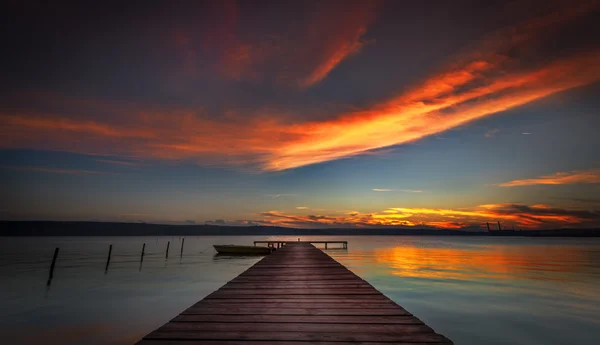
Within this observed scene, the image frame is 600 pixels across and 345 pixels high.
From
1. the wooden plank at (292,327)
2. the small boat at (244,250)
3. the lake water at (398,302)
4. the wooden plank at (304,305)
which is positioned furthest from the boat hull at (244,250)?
the wooden plank at (292,327)

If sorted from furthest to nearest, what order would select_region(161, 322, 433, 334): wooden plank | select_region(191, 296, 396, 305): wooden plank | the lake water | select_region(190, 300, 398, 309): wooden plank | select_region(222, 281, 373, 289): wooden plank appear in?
the lake water < select_region(222, 281, 373, 289): wooden plank < select_region(191, 296, 396, 305): wooden plank < select_region(190, 300, 398, 309): wooden plank < select_region(161, 322, 433, 334): wooden plank

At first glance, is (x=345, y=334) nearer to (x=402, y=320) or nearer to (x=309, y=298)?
(x=402, y=320)

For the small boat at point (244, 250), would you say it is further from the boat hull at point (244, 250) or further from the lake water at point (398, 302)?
the lake water at point (398, 302)

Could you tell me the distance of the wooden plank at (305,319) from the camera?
495 centimetres

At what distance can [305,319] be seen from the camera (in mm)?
5117

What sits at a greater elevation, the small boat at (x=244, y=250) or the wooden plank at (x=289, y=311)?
the wooden plank at (x=289, y=311)

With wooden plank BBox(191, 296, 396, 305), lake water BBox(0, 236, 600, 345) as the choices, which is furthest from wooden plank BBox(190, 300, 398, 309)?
lake water BBox(0, 236, 600, 345)

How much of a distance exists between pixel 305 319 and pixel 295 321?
195 mm

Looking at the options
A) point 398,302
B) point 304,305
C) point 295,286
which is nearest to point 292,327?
point 304,305

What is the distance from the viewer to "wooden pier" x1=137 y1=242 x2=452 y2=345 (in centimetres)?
414

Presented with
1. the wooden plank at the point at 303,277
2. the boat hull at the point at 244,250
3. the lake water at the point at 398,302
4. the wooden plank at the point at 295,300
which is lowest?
the lake water at the point at 398,302

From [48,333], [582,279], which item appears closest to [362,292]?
[48,333]

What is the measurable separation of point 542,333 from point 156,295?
1767 centimetres

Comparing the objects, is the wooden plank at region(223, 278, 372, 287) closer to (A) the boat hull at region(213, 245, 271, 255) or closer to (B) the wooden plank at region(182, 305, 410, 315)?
(B) the wooden plank at region(182, 305, 410, 315)
